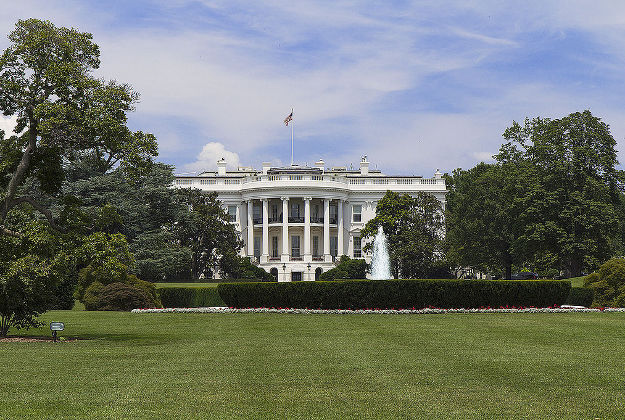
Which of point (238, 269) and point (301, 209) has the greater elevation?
point (301, 209)

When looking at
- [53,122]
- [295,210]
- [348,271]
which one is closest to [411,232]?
[348,271]

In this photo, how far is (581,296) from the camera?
34625 millimetres

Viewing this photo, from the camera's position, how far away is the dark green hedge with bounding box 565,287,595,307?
34531mm

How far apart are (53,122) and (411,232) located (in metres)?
55.9

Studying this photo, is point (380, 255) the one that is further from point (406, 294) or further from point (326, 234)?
point (406, 294)

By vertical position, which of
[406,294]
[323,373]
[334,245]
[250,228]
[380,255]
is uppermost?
[250,228]

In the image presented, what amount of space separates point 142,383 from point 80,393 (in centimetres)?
112

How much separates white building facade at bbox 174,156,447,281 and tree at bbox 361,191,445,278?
36.7ft

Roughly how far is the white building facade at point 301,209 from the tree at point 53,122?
209 feet

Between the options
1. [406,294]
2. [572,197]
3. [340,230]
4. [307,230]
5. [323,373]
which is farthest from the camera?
[340,230]

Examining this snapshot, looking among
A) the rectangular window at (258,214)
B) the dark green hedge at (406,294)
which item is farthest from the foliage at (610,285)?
the rectangular window at (258,214)

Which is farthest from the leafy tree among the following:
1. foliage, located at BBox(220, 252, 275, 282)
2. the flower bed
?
the flower bed

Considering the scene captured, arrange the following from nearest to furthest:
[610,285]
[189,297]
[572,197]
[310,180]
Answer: [610,285], [189,297], [572,197], [310,180]

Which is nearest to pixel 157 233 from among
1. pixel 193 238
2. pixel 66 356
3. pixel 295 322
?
pixel 193 238
